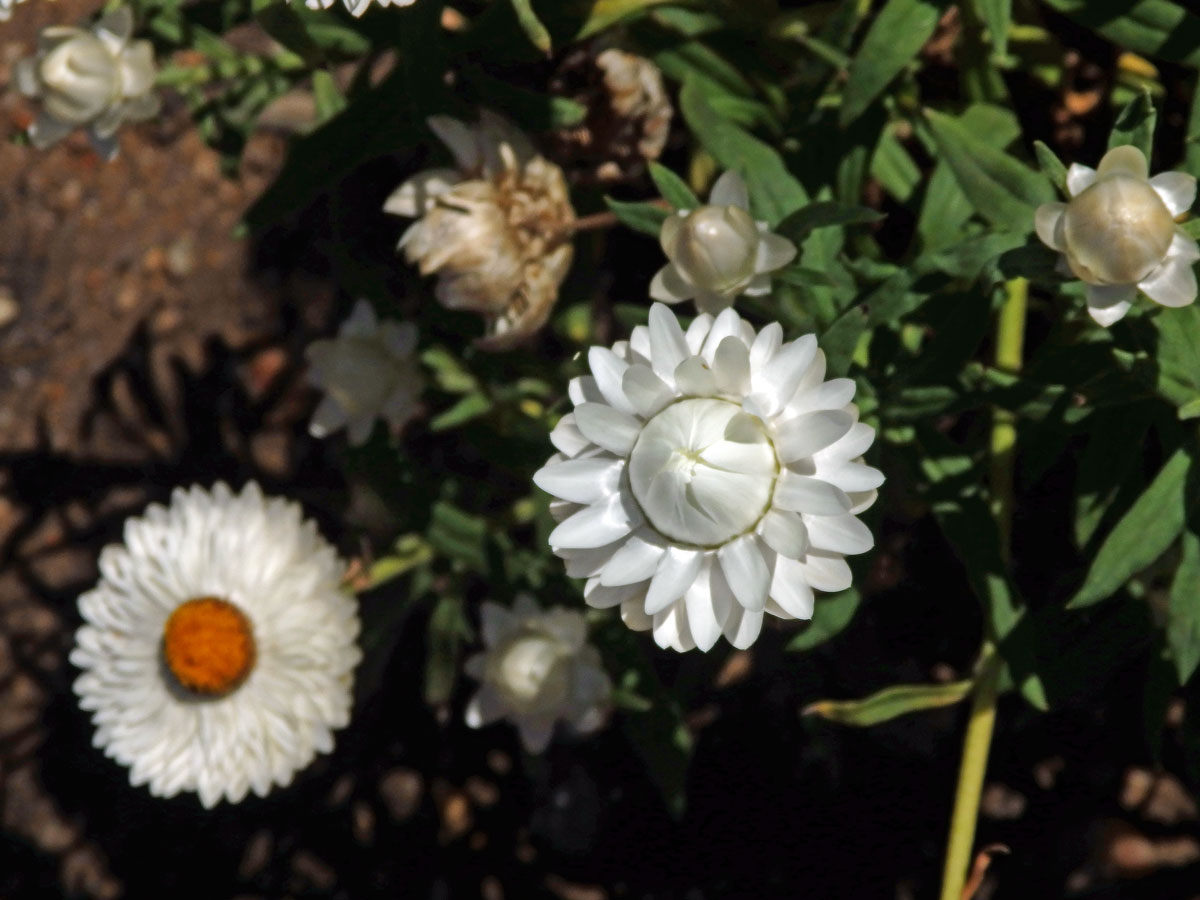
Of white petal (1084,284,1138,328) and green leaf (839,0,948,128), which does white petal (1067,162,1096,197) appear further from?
green leaf (839,0,948,128)

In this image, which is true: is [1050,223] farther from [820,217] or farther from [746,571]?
[746,571]

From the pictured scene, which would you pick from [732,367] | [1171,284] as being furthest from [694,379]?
[1171,284]

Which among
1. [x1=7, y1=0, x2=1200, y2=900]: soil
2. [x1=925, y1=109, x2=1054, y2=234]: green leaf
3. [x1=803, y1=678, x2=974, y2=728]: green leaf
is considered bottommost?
[x1=7, y1=0, x2=1200, y2=900]: soil

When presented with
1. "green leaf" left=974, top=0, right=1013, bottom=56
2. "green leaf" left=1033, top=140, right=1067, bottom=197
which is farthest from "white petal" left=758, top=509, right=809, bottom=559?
"green leaf" left=974, top=0, right=1013, bottom=56

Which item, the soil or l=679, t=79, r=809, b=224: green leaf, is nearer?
l=679, t=79, r=809, b=224: green leaf

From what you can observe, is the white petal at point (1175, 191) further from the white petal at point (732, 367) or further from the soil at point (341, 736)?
the soil at point (341, 736)

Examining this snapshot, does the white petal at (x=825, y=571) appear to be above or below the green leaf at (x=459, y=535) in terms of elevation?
above

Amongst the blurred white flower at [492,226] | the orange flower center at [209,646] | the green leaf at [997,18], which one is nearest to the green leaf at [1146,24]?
the green leaf at [997,18]
